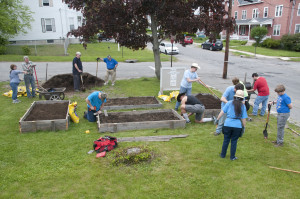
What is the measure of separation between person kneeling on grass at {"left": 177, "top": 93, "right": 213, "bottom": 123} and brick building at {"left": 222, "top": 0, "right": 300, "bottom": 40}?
1265 inches

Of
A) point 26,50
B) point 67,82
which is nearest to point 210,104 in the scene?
point 67,82

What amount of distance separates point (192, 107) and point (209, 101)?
7.16 feet

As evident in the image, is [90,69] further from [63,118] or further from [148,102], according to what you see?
[63,118]

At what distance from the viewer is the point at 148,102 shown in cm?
1039

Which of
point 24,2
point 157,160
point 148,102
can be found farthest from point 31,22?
point 157,160

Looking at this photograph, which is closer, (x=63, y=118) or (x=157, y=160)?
(x=157, y=160)

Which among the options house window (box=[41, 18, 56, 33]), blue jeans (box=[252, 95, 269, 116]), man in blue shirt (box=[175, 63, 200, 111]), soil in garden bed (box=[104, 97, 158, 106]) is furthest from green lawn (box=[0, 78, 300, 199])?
house window (box=[41, 18, 56, 33])

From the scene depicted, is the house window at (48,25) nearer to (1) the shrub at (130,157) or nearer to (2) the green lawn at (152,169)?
(2) the green lawn at (152,169)

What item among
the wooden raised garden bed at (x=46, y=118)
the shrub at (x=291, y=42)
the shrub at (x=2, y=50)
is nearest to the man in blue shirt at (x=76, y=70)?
the wooden raised garden bed at (x=46, y=118)

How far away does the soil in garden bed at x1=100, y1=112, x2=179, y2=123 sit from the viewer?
8141 mm

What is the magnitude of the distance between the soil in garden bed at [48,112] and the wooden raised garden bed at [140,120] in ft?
4.66

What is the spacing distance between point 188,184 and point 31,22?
3292 centimetres

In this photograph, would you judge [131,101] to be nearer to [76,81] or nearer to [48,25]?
[76,81]

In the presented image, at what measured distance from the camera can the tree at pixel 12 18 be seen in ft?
87.5
